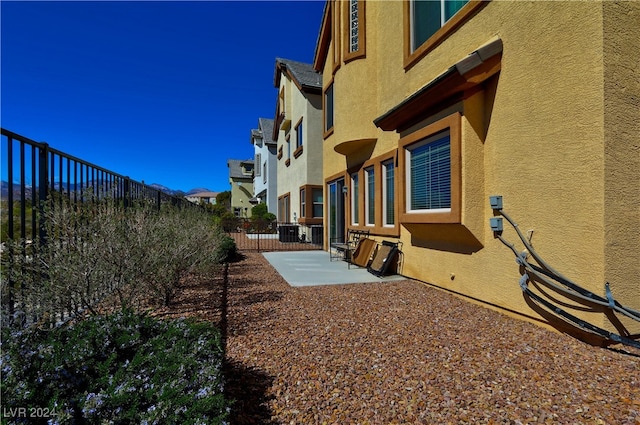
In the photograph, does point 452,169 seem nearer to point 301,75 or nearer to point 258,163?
point 301,75

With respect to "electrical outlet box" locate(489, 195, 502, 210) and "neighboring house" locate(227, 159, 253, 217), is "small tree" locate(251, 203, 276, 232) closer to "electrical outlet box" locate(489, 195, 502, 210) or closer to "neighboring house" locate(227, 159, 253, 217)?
"electrical outlet box" locate(489, 195, 502, 210)

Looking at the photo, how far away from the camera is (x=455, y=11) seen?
19.3 feet

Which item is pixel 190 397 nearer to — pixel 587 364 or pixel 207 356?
pixel 207 356

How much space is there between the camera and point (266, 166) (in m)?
27.8

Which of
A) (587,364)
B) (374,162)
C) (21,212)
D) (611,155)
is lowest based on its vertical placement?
(587,364)

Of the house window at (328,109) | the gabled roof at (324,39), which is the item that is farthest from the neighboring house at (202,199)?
the gabled roof at (324,39)

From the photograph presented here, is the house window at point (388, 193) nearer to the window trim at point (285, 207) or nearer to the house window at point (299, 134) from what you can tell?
the house window at point (299, 134)

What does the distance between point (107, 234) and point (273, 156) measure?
23.8m

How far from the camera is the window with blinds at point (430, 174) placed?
19.2ft

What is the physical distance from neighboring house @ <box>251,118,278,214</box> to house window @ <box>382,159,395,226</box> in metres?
18.5

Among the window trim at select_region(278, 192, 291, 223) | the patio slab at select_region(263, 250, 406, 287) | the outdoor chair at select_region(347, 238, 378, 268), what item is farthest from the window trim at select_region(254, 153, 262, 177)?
the outdoor chair at select_region(347, 238, 378, 268)

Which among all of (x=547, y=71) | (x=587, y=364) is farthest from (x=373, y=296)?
(x=547, y=71)

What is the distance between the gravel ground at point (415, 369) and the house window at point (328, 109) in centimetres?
846

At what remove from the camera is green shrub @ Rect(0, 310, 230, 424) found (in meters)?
1.92
